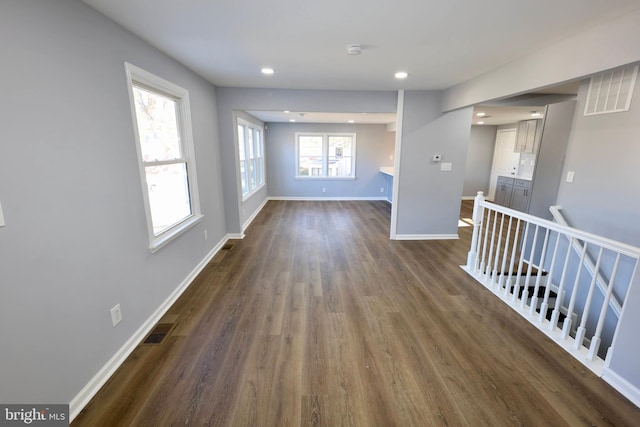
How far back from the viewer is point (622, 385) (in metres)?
1.77

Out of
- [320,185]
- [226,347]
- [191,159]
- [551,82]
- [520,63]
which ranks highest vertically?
[520,63]

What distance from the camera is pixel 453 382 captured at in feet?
6.12

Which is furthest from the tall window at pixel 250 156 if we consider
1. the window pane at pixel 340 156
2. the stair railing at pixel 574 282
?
the stair railing at pixel 574 282

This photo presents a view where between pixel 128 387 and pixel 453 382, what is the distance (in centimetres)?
218

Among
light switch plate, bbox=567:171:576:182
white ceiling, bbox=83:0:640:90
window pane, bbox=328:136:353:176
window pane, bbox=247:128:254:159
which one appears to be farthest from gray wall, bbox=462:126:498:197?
window pane, bbox=247:128:254:159

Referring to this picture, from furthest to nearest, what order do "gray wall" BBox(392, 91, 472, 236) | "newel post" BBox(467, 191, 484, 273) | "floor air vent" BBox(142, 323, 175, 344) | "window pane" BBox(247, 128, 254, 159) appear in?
"window pane" BBox(247, 128, 254, 159), "gray wall" BBox(392, 91, 472, 236), "newel post" BBox(467, 191, 484, 273), "floor air vent" BBox(142, 323, 175, 344)

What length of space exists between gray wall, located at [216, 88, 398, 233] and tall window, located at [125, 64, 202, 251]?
1.18m

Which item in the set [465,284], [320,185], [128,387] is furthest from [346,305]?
[320,185]

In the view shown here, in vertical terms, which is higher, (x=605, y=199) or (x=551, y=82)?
(x=551, y=82)

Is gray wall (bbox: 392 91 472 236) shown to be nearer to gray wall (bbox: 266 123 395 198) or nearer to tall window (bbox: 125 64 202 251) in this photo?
tall window (bbox: 125 64 202 251)

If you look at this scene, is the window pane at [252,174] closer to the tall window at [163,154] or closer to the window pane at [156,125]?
the tall window at [163,154]

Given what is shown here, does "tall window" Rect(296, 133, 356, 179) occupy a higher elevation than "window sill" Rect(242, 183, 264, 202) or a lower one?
higher

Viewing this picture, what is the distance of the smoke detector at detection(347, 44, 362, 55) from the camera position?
240 centimetres

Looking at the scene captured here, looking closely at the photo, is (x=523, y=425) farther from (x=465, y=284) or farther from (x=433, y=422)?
(x=465, y=284)
